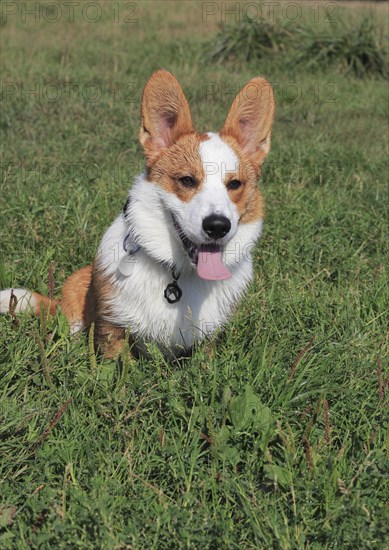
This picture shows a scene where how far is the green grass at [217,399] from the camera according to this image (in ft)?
7.29

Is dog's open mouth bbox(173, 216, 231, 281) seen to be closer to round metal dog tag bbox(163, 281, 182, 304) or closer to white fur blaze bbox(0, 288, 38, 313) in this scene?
round metal dog tag bbox(163, 281, 182, 304)

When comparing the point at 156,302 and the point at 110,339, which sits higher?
the point at 156,302

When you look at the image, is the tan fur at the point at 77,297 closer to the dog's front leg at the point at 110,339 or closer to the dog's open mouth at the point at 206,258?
the dog's front leg at the point at 110,339

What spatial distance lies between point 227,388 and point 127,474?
0.52 m

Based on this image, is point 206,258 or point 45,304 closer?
point 206,258

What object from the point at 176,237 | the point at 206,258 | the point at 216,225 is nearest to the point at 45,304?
the point at 176,237

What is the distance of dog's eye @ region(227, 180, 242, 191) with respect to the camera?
3084 mm

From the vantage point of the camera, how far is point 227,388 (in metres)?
2.63

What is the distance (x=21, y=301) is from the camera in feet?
11.0

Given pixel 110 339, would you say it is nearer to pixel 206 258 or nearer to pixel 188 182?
pixel 206 258

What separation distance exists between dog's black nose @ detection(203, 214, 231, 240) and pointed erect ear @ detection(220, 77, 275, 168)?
0.66 metres

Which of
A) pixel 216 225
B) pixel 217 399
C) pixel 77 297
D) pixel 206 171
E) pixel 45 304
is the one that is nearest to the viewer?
pixel 217 399

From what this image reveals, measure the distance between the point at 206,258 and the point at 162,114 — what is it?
30.2 inches

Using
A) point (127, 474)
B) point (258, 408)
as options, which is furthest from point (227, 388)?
point (127, 474)
